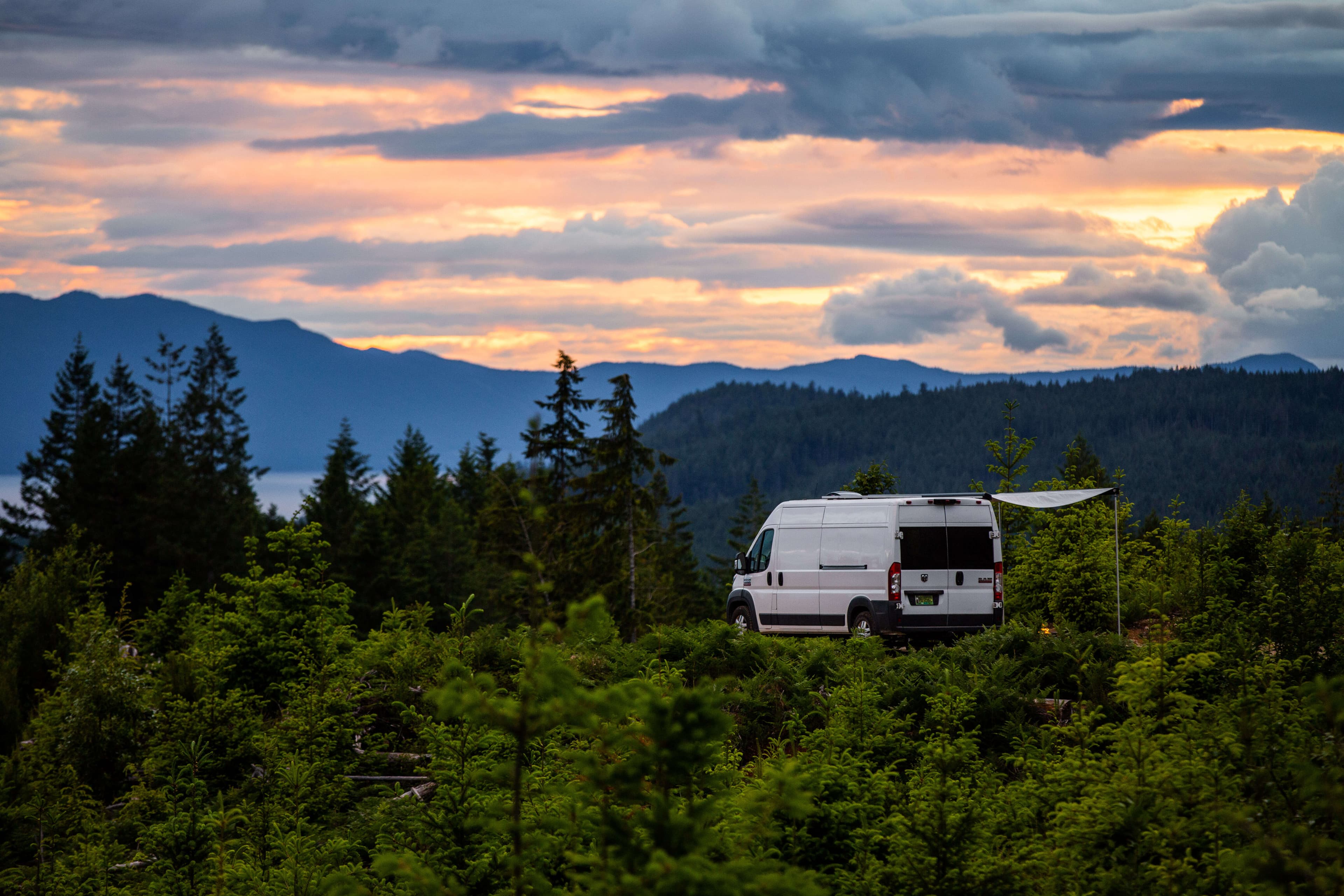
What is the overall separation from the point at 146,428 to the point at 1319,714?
200ft

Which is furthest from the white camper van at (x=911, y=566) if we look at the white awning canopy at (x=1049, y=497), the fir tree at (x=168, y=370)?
the fir tree at (x=168, y=370)

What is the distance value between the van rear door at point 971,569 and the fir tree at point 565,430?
27.4 meters

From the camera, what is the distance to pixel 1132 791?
6414 millimetres

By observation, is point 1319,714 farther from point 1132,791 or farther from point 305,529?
point 305,529

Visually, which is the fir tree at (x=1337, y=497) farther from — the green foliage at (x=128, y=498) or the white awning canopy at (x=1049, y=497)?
the green foliage at (x=128, y=498)

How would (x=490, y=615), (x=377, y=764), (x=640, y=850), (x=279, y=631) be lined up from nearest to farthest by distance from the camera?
1. (x=640, y=850)
2. (x=377, y=764)
3. (x=279, y=631)
4. (x=490, y=615)

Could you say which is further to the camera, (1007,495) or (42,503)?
(42,503)

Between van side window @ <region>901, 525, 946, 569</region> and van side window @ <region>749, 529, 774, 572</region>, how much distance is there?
2.63 meters

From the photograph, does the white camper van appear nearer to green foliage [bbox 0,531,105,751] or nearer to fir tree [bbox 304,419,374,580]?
green foliage [bbox 0,531,105,751]

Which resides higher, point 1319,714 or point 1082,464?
point 1082,464

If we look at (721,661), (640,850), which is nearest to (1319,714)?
(640,850)

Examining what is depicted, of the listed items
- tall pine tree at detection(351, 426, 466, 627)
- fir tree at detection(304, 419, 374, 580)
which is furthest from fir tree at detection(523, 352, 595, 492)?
fir tree at detection(304, 419, 374, 580)

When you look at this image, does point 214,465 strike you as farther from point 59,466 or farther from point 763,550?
point 763,550

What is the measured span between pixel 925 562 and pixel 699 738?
1294 centimetres
